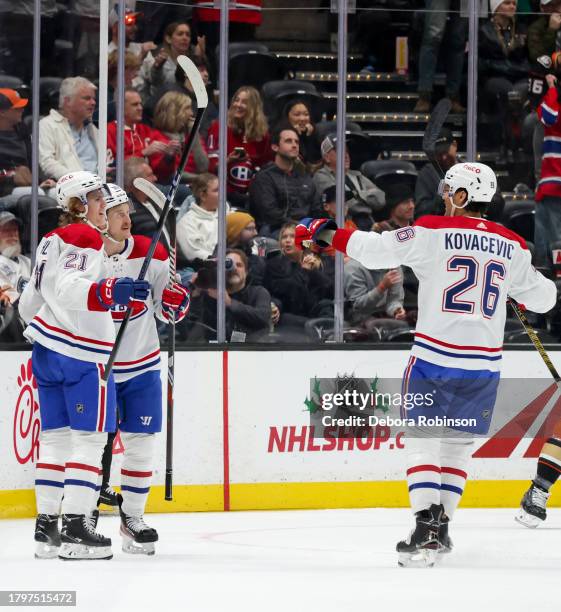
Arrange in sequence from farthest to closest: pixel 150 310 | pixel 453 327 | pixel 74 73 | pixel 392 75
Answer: pixel 392 75
pixel 74 73
pixel 150 310
pixel 453 327

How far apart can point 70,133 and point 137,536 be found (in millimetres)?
2521

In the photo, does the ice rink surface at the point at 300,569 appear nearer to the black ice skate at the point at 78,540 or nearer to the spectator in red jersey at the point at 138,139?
the black ice skate at the point at 78,540

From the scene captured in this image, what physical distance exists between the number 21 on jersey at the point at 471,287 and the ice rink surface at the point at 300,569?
32.9 inches

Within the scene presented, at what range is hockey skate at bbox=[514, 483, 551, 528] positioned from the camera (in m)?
5.62

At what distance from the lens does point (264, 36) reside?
707 cm

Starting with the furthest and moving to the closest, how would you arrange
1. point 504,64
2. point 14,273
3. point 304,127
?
point 504,64, point 304,127, point 14,273

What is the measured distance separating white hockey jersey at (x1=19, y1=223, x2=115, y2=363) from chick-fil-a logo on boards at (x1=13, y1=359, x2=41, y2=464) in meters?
1.30

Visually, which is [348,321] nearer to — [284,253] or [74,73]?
[284,253]

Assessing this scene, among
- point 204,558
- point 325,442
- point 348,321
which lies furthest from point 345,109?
point 204,558

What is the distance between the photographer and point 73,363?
4.41 meters

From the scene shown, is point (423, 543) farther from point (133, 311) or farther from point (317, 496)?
point (317, 496)

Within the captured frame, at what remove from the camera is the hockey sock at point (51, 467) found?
448 centimetres

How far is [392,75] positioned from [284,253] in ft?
4.49

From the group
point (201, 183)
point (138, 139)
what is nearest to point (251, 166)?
point (201, 183)
